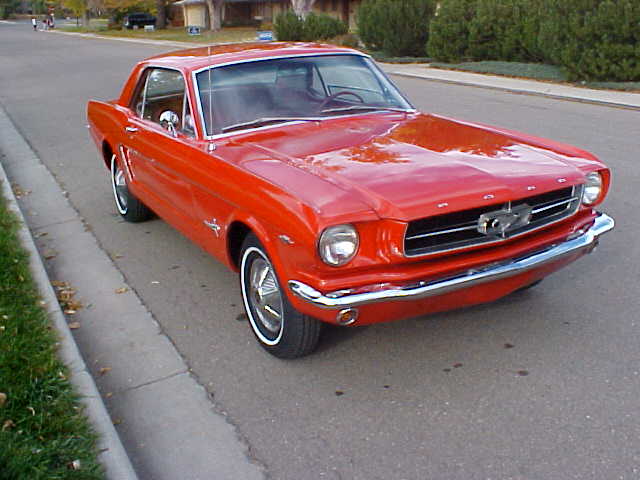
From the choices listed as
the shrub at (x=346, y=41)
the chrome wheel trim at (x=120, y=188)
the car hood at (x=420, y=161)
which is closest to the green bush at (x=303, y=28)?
the shrub at (x=346, y=41)

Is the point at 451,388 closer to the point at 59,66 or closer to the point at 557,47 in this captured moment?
the point at 557,47

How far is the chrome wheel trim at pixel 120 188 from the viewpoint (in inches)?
275

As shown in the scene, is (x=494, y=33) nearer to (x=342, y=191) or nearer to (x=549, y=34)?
(x=549, y=34)

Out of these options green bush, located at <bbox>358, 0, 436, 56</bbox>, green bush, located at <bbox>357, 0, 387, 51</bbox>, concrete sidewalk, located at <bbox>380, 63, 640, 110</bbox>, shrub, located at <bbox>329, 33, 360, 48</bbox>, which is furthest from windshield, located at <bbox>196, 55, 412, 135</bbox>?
shrub, located at <bbox>329, 33, 360, 48</bbox>

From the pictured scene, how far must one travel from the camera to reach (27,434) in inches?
132

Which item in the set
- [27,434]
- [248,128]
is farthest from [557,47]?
[27,434]

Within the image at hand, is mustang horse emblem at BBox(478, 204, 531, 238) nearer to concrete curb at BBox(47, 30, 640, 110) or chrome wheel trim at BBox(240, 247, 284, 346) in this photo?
chrome wheel trim at BBox(240, 247, 284, 346)

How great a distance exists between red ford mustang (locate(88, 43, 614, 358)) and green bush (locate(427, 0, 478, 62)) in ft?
53.1

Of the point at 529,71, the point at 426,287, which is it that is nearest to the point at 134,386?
the point at 426,287

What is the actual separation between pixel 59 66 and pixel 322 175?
25.0 meters

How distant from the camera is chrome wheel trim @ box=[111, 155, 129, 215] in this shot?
6.99 m

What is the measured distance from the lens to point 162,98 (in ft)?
18.9

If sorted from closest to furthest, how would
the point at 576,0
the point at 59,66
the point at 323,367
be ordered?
the point at 323,367
the point at 576,0
the point at 59,66

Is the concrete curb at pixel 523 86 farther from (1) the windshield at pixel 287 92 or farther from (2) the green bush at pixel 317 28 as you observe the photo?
(1) the windshield at pixel 287 92
